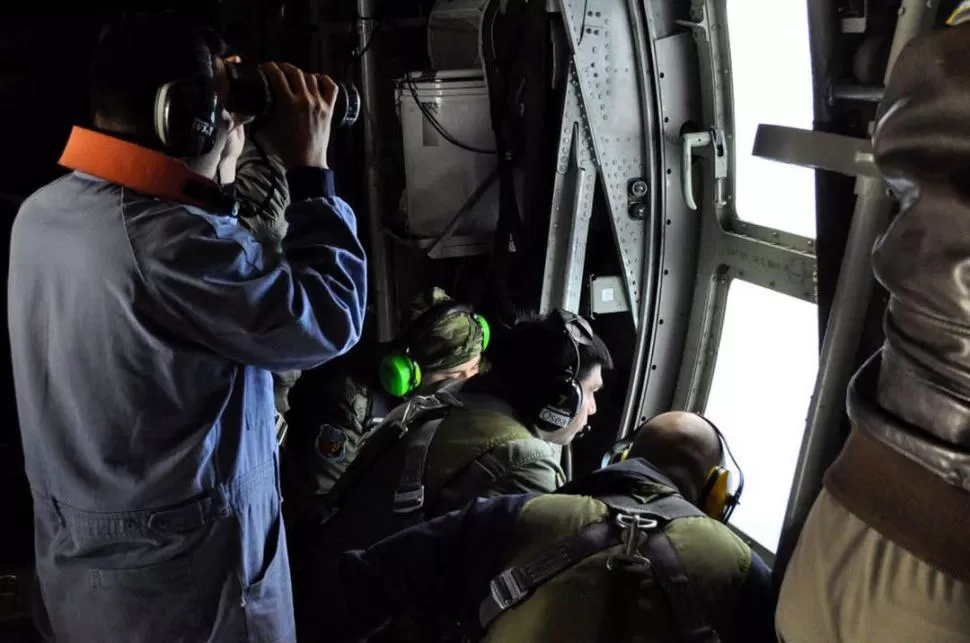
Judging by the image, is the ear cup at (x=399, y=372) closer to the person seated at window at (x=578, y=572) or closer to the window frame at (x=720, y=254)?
the person seated at window at (x=578, y=572)

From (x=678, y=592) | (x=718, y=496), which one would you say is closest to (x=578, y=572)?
(x=678, y=592)

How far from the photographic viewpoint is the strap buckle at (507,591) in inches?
63.3


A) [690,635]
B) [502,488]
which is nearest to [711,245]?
[502,488]

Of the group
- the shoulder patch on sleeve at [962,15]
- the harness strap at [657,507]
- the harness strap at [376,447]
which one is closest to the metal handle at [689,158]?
the harness strap at [376,447]

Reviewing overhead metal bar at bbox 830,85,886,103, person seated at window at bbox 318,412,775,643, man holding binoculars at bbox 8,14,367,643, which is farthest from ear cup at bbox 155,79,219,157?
overhead metal bar at bbox 830,85,886,103

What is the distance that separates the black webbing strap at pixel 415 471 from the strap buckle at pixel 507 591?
57 centimetres

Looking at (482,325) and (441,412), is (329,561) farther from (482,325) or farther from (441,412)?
(482,325)

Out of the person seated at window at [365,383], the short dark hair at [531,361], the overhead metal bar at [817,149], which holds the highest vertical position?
the overhead metal bar at [817,149]

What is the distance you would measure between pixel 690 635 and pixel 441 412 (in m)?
1.04

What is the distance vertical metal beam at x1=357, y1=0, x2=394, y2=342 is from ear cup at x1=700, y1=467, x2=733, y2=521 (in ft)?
9.11

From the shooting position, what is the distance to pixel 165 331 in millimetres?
1686

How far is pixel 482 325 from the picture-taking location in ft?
10.0

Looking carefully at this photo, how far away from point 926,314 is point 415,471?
5.16ft

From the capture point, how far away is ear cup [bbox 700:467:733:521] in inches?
81.0
